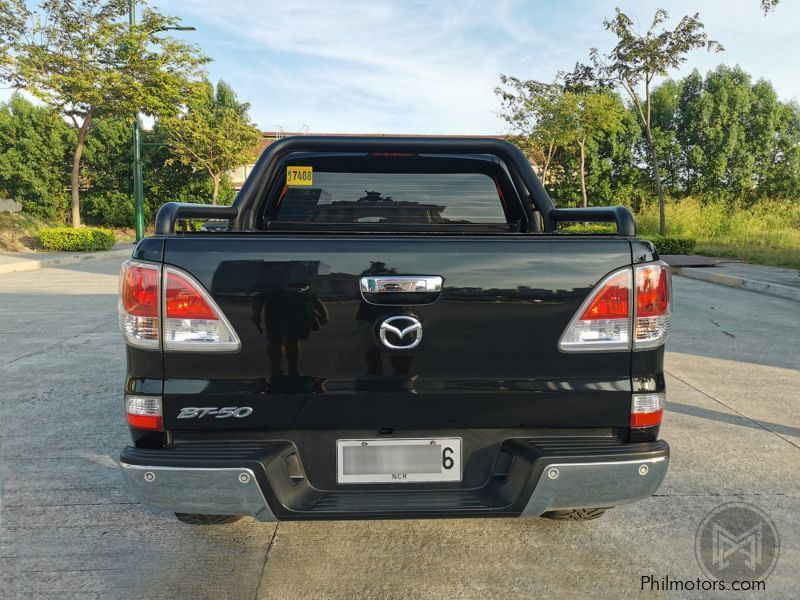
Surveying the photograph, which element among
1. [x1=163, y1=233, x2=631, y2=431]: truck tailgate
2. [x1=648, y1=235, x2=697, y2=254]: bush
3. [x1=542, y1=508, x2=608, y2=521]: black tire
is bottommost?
[x1=542, y1=508, x2=608, y2=521]: black tire

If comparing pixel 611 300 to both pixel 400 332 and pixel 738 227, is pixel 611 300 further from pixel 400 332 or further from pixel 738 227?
pixel 738 227

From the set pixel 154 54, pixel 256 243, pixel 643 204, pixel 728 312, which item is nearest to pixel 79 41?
pixel 154 54

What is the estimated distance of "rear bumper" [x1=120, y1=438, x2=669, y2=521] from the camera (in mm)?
1967

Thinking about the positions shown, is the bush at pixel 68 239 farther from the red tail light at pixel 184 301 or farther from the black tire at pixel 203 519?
the red tail light at pixel 184 301

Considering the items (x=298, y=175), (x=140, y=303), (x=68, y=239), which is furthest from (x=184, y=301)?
(x=68, y=239)

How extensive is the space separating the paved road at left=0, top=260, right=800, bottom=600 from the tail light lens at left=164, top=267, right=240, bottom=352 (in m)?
1.02

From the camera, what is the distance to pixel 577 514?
2771 mm

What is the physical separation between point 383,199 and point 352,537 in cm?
185

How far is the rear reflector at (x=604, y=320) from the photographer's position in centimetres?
206

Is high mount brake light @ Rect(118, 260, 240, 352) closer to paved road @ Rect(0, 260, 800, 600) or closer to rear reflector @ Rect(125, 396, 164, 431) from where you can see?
rear reflector @ Rect(125, 396, 164, 431)

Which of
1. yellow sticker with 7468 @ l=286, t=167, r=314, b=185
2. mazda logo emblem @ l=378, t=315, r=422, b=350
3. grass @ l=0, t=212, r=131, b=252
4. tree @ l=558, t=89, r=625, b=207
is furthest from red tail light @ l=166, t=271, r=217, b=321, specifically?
tree @ l=558, t=89, r=625, b=207

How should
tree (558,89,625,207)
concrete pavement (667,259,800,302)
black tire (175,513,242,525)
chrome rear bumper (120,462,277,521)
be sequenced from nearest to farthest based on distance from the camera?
chrome rear bumper (120,462,277,521) < black tire (175,513,242,525) < concrete pavement (667,259,800,302) < tree (558,89,625,207)

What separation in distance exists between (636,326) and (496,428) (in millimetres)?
603

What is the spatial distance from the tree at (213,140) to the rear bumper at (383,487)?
29.7m
